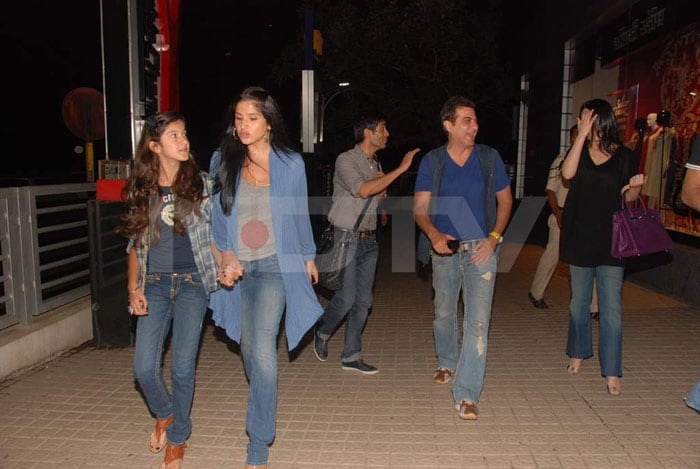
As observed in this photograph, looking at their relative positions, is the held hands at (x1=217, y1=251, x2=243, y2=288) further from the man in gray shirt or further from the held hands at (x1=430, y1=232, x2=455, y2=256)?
the man in gray shirt

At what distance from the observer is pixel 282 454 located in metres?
3.96

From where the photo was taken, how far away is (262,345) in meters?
3.56

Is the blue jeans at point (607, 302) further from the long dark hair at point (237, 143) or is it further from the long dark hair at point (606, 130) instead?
the long dark hair at point (237, 143)

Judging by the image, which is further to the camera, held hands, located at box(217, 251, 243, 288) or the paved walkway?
the paved walkway

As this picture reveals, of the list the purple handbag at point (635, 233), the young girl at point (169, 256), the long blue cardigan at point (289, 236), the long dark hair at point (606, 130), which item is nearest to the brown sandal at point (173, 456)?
the young girl at point (169, 256)

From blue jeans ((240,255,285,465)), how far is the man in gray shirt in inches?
65.9

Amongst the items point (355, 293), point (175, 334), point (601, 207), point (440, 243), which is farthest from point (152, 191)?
point (601, 207)

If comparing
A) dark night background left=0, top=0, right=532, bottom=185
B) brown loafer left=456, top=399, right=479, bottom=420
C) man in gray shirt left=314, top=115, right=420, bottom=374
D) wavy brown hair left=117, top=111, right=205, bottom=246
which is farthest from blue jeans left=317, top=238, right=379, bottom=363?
dark night background left=0, top=0, right=532, bottom=185

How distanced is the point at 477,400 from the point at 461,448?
56 cm

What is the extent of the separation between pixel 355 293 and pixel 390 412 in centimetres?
115

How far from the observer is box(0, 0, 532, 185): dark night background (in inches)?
1022

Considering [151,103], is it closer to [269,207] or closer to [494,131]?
[269,207]

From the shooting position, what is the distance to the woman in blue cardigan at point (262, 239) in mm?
3568

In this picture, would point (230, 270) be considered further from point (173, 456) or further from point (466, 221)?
point (466, 221)
